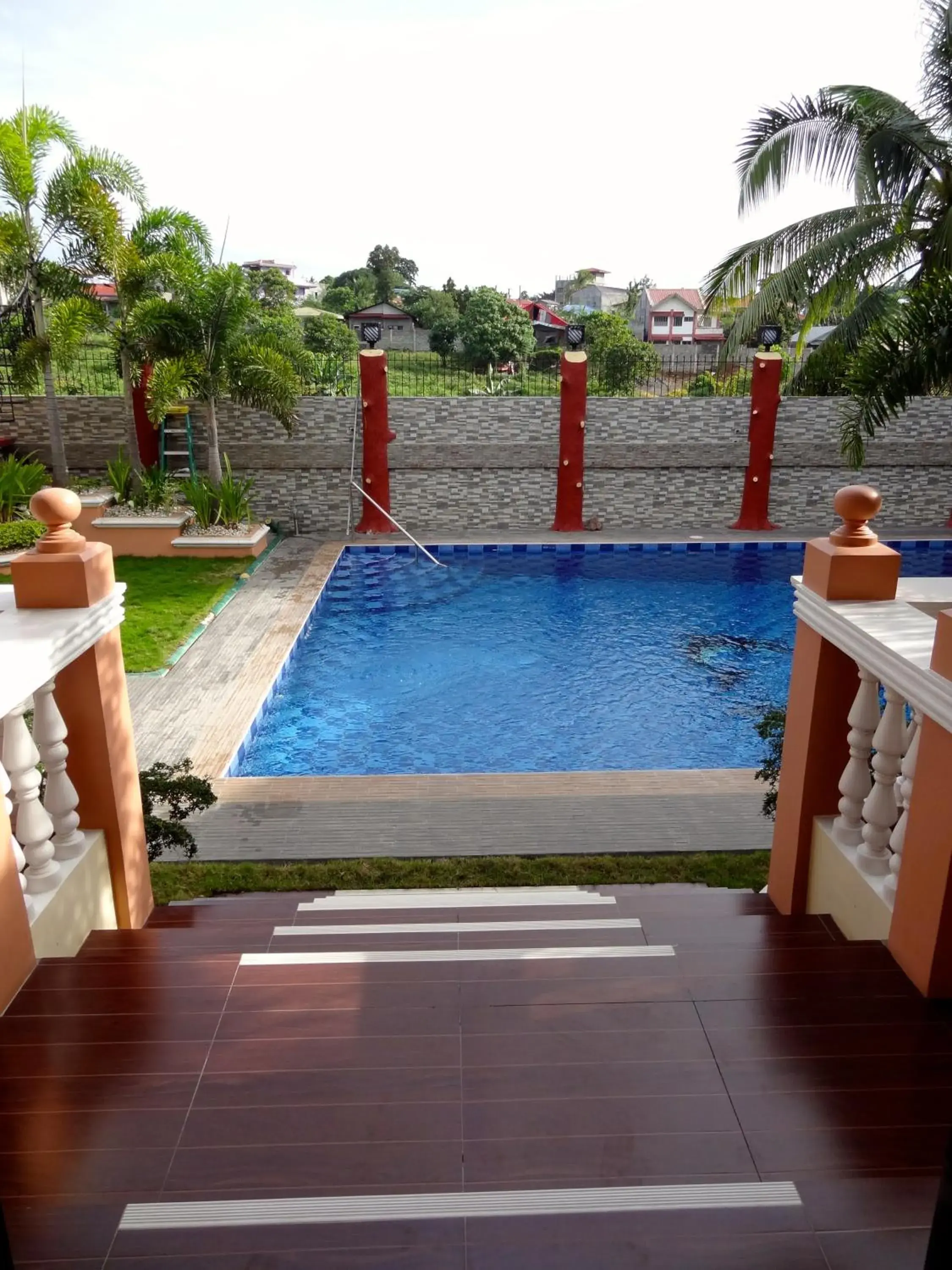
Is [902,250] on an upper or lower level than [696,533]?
upper

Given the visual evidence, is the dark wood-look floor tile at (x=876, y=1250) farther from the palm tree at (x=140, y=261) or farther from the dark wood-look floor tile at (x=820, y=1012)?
the palm tree at (x=140, y=261)

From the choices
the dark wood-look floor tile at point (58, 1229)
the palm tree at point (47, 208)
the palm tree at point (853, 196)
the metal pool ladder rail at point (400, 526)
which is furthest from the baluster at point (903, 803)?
the palm tree at point (47, 208)

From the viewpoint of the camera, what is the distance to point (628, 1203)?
1474 millimetres

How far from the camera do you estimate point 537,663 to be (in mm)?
8727

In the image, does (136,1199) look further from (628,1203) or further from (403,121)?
(403,121)

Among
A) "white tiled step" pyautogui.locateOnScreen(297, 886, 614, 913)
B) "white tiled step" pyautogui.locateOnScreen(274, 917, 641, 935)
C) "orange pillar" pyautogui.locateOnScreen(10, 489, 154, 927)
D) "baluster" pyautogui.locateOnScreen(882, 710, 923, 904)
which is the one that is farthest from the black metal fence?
"baluster" pyautogui.locateOnScreen(882, 710, 923, 904)

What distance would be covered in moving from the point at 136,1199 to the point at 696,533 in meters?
12.2

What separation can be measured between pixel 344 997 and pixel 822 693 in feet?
5.15

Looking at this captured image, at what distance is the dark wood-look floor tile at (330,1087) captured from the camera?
5.67 feet

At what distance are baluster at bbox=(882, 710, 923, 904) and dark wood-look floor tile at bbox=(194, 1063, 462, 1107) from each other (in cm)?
121

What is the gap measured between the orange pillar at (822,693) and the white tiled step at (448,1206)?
54.9 inches

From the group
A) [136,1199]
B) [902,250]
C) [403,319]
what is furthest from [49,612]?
[403,319]

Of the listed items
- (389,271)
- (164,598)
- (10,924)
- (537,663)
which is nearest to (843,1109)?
(10,924)

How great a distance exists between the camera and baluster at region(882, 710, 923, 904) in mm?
2189
